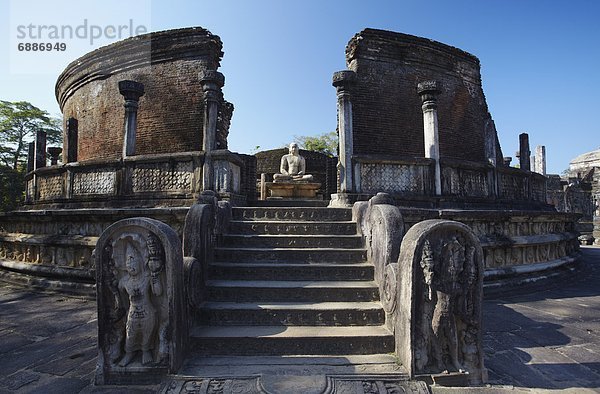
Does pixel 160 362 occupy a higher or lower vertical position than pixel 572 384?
higher

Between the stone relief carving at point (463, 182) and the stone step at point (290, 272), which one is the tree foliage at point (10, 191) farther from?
the stone relief carving at point (463, 182)

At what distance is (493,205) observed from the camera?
24.0ft

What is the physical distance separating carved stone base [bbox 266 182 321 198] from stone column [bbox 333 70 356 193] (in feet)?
9.53

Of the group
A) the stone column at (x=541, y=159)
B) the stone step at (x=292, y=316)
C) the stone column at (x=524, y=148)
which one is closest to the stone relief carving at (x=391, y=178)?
the stone step at (x=292, y=316)

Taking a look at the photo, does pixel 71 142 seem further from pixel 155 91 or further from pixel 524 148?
pixel 524 148

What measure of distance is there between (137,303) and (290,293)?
5.18 feet

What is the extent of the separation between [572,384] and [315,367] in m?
2.07

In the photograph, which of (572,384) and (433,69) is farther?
(433,69)

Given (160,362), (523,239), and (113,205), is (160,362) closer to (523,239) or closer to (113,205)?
(113,205)

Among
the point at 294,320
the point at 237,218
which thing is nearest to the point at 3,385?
the point at 294,320

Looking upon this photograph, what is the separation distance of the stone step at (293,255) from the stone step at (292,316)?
971mm

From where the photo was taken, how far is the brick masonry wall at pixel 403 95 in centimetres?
1219

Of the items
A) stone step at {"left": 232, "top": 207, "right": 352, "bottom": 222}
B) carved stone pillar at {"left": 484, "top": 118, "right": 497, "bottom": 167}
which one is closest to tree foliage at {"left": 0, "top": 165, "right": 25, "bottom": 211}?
stone step at {"left": 232, "top": 207, "right": 352, "bottom": 222}

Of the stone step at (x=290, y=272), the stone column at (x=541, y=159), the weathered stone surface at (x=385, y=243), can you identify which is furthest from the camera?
the stone column at (x=541, y=159)
